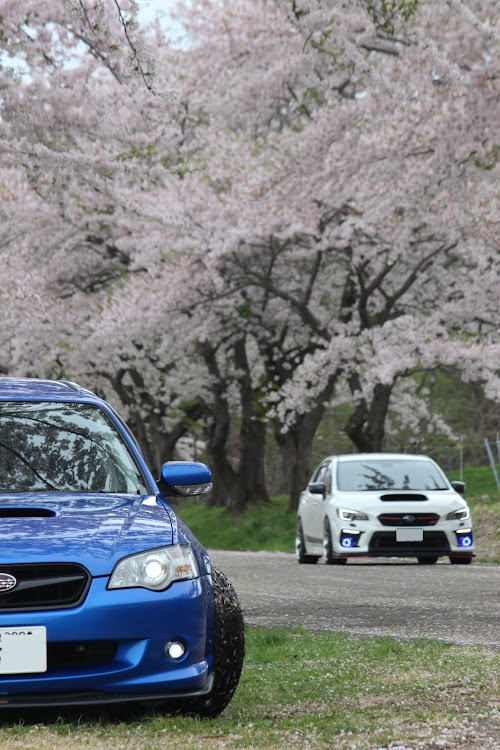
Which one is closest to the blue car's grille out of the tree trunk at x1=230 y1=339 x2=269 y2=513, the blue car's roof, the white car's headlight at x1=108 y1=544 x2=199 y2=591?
the white car's headlight at x1=108 y1=544 x2=199 y2=591

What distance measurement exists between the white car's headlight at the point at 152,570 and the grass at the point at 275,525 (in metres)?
15.5

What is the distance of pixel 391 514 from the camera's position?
16547 mm

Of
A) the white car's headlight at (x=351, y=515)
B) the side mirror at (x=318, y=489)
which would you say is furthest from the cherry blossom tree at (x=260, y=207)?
the white car's headlight at (x=351, y=515)

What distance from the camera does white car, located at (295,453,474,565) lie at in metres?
16.5

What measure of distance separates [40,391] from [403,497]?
415 inches

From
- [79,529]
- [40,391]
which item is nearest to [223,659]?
[79,529]

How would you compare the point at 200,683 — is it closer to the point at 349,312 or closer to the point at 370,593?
the point at 370,593

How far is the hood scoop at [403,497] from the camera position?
55.0ft

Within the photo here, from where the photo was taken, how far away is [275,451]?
60.8m

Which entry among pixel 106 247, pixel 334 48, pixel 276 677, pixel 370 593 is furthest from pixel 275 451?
pixel 276 677

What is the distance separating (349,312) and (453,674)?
22619mm

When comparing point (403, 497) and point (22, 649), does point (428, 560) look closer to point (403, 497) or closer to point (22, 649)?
point (403, 497)

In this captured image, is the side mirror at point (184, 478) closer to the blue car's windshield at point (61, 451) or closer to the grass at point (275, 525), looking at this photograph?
the blue car's windshield at point (61, 451)

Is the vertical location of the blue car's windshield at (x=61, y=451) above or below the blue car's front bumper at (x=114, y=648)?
above
